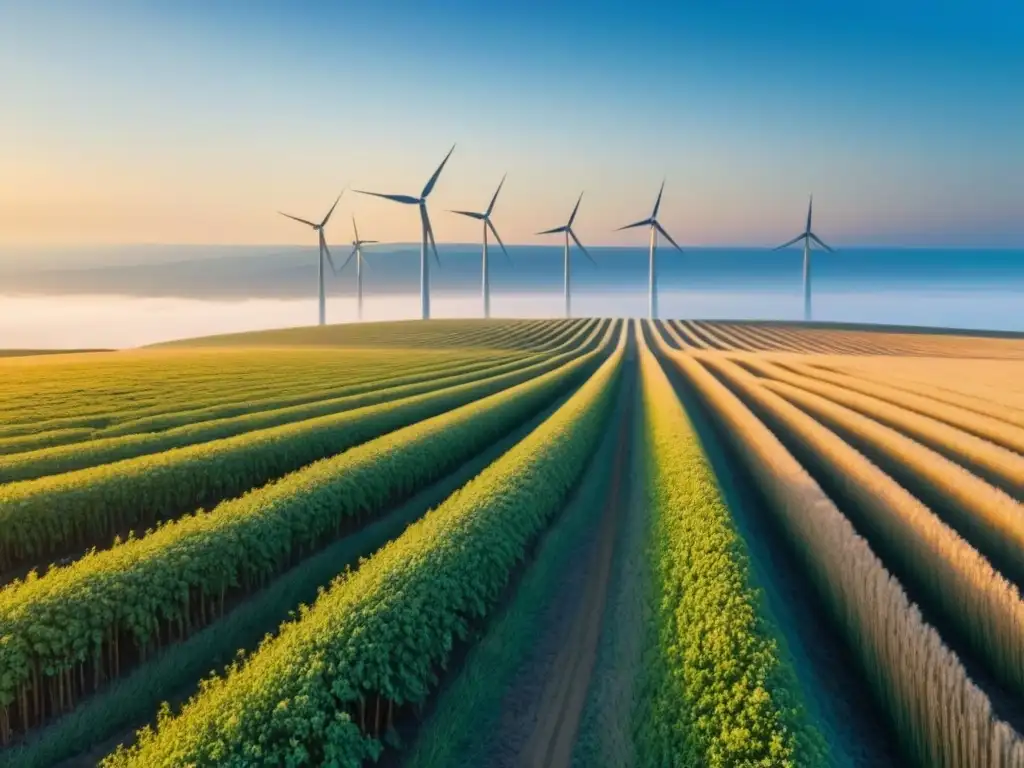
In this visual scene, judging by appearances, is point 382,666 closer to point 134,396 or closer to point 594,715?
point 594,715

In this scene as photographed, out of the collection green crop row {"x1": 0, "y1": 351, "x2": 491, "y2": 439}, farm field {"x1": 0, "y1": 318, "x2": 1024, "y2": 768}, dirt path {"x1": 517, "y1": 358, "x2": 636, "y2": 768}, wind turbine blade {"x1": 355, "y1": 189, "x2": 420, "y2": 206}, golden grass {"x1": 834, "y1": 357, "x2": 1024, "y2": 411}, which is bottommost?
dirt path {"x1": 517, "y1": 358, "x2": 636, "y2": 768}

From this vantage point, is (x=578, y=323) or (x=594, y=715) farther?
(x=578, y=323)

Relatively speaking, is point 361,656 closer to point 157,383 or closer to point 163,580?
point 163,580

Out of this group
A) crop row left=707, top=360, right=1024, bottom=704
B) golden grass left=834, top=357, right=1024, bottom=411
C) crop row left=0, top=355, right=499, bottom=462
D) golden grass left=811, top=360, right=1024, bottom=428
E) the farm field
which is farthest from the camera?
golden grass left=834, top=357, right=1024, bottom=411

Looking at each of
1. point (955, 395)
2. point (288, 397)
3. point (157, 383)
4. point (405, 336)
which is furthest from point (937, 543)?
point (405, 336)

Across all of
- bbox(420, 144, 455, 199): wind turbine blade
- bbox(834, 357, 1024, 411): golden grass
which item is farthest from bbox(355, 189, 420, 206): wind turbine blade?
bbox(834, 357, 1024, 411): golden grass

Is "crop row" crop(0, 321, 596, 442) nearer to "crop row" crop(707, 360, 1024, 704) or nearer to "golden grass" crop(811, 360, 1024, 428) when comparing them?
"crop row" crop(707, 360, 1024, 704)

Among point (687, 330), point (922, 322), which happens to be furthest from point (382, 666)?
point (922, 322)
